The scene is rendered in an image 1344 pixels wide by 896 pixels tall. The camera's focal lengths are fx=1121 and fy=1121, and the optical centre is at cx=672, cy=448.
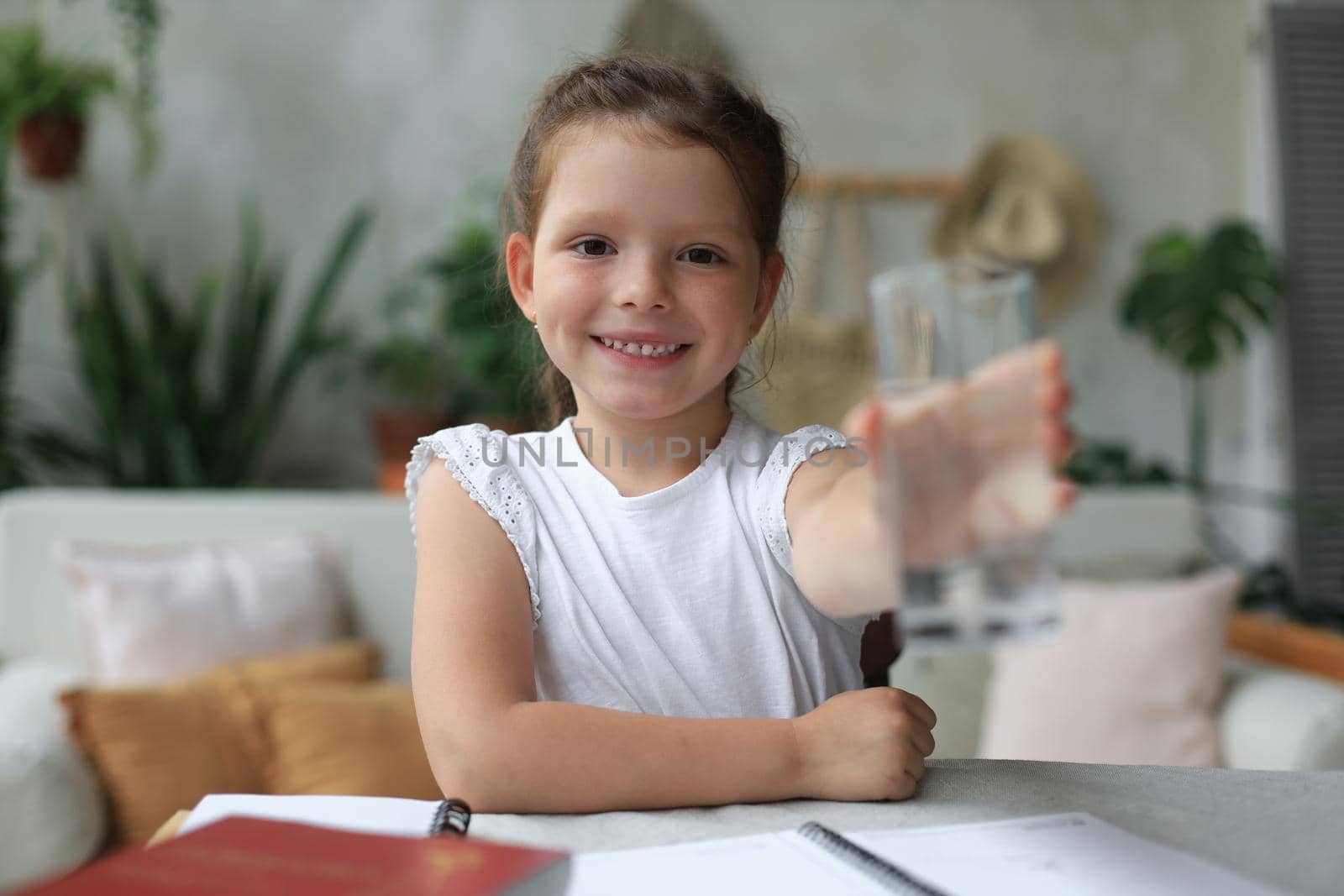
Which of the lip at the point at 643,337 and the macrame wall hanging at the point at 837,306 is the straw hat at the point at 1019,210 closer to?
the macrame wall hanging at the point at 837,306

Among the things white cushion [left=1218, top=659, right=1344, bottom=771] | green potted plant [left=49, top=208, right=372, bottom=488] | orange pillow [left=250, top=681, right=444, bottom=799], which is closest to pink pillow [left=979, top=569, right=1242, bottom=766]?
white cushion [left=1218, top=659, right=1344, bottom=771]

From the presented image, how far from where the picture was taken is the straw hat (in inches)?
118

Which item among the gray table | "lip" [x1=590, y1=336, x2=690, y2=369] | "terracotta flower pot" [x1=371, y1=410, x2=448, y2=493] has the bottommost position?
the gray table

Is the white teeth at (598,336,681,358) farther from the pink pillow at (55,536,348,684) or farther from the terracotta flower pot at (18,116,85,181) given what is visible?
the terracotta flower pot at (18,116,85,181)

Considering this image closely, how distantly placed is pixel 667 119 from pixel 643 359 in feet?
0.49

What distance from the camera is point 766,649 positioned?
681mm

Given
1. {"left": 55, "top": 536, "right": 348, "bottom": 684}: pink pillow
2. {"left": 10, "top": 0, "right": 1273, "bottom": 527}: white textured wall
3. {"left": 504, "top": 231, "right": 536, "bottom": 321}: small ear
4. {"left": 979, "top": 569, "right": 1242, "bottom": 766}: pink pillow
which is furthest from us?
{"left": 10, "top": 0, "right": 1273, "bottom": 527}: white textured wall

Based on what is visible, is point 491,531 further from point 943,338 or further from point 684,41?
point 684,41

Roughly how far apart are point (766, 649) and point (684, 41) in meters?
2.44

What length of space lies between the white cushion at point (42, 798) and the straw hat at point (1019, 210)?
2.36 meters

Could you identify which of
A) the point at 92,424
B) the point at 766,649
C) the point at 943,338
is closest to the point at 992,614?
the point at 943,338

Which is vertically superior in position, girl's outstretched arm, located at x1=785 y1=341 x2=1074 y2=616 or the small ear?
the small ear

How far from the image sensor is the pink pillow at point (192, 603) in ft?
5.69

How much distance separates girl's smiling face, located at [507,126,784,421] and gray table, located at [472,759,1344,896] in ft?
0.86
